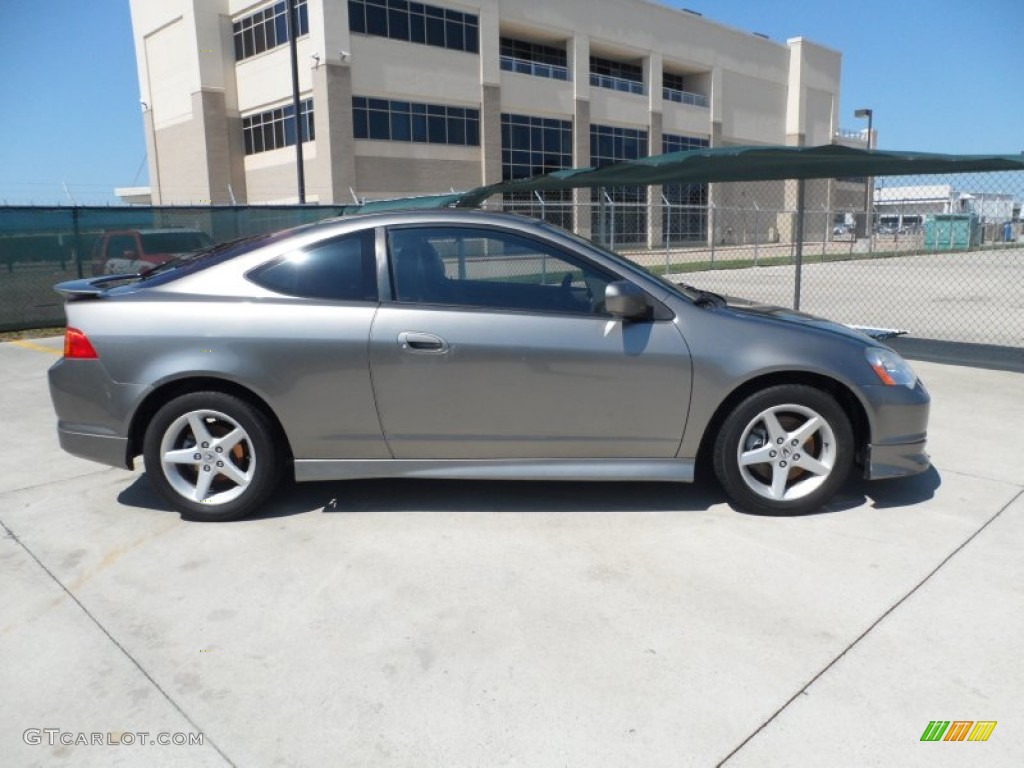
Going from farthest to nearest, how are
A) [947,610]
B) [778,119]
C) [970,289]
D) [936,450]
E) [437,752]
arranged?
[778,119], [970,289], [936,450], [947,610], [437,752]

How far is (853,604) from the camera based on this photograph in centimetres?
325

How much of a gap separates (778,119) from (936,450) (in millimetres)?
52057

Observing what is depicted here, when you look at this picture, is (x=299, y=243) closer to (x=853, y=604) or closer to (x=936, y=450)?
(x=853, y=604)

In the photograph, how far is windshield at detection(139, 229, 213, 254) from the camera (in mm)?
13062

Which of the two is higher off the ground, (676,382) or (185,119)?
(185,119)

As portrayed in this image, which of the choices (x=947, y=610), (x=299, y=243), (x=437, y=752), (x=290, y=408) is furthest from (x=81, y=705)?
(x=947, y=610)

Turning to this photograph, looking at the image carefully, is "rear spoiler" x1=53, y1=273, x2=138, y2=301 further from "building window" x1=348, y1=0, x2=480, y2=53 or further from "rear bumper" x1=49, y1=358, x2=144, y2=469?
"building window" x1=348, y1=0, x2=480, y2=53

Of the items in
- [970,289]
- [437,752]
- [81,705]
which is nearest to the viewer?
[437,752]

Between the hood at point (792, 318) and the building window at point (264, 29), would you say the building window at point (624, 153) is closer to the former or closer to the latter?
the building window at point (264, 29)

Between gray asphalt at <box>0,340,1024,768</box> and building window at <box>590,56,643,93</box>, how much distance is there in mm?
39699

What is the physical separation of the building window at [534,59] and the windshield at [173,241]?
2604 cm

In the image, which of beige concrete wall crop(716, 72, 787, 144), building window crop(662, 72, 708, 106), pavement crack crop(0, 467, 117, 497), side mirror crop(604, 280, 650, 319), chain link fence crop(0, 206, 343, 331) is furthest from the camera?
beige concrete wall crop(716, 72, 787, 144)

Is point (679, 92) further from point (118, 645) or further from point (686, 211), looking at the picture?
point (118, 645)

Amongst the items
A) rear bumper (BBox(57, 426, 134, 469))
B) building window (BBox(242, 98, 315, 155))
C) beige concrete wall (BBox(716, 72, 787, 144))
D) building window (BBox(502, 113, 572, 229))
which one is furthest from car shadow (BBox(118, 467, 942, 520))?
beige concrete wall (BBox(716, 72, 787, 144))
